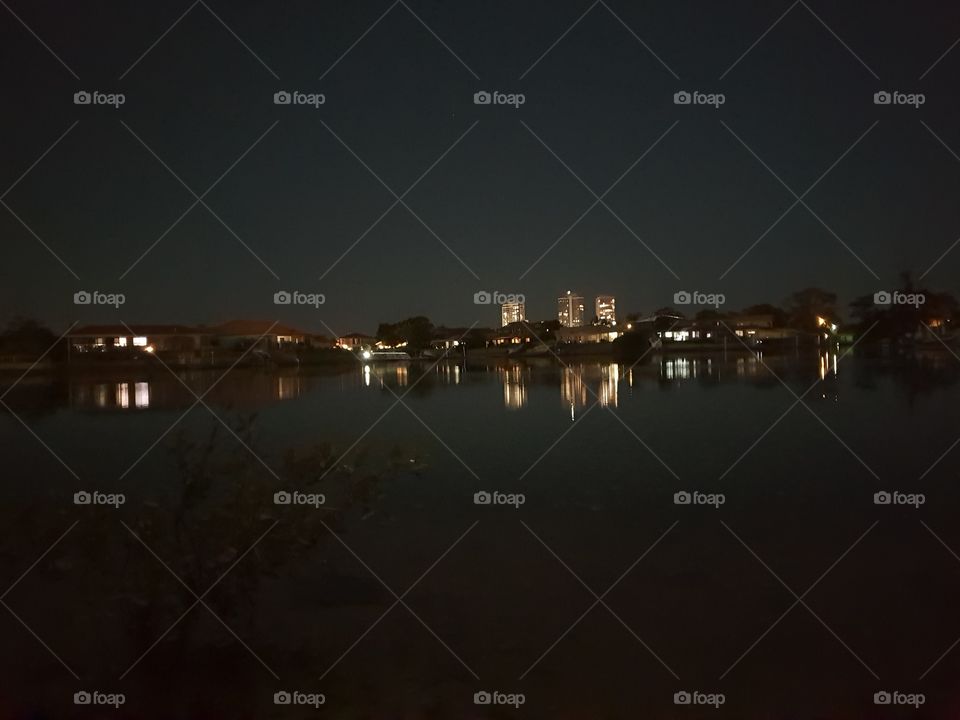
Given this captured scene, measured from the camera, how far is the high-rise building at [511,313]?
4789mm

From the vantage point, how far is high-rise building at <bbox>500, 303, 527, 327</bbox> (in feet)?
15.7

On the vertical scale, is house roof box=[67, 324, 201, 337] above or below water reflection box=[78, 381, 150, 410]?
above

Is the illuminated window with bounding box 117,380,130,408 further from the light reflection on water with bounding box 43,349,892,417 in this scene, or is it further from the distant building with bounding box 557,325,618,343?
the distant building with bounding box 557,325,618,343

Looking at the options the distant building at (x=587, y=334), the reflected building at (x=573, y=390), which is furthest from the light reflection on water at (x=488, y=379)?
the distant building at (x=587, y=334)

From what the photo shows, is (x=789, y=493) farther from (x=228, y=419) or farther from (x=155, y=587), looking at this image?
(x=155, y=587)

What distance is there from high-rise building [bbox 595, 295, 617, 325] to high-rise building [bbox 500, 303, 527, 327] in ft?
2.02

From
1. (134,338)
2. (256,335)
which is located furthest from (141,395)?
(256,335)

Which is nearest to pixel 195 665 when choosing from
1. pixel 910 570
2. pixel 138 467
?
pixel 138 467

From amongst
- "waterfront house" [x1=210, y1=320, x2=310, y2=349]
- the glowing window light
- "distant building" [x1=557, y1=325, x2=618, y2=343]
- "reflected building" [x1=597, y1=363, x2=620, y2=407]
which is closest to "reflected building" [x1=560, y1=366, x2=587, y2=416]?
"reflected building" [x1=597, y1=363, x2=620, y2=407]

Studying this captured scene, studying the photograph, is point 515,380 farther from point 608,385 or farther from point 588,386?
point 608,385

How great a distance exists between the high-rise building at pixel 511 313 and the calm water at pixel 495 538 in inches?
15.9

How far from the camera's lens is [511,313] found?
4.83 m

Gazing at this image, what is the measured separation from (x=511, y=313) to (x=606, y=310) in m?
0.75

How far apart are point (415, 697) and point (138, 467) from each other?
2.03 metres
